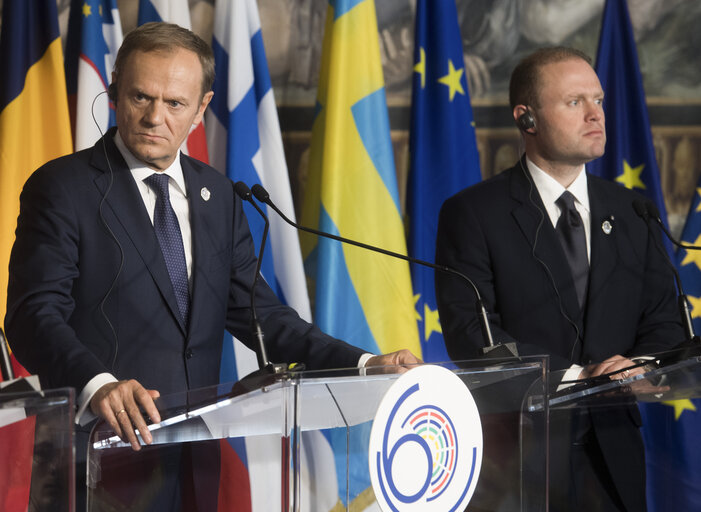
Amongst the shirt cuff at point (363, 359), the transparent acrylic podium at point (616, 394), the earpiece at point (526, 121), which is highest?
the earpiece at point (526, 121)

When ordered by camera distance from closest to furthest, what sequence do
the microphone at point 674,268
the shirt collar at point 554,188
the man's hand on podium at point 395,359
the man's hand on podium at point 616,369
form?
the man's hand on podium at point 395,359 → the man's hand on podium at point 616,369 → the microphone at point 674,268 → the shirt collar at point 554,188

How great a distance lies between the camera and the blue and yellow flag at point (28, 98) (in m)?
3.60

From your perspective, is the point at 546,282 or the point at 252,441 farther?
the point at 546,282

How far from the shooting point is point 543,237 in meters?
2.79

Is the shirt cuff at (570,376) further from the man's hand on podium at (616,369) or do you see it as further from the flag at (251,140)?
the flag at (251,140)

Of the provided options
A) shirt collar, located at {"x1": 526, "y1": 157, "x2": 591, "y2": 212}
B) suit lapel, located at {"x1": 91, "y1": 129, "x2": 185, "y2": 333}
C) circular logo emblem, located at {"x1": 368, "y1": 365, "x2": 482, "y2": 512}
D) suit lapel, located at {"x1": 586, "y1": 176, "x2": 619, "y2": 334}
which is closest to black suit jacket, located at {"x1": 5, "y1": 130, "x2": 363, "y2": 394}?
suit lapel, located at {"x1": 91, "y1": 129, "x2": 185, "y2": 333}

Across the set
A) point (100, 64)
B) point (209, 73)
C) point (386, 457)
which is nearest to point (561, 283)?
point (209, 73)

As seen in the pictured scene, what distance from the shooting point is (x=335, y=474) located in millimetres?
1506

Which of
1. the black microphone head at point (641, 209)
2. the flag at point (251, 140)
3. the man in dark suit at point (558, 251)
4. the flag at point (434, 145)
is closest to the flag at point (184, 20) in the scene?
the flag at point (251, 140)

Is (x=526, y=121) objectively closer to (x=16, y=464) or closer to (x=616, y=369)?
(x=616, y=369)

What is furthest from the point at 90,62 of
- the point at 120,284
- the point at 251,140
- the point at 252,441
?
the point at 252,441

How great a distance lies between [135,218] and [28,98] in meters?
1.74

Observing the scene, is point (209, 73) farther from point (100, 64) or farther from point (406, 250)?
point (406, 250)

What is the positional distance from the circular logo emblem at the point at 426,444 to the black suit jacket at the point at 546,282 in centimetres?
97
